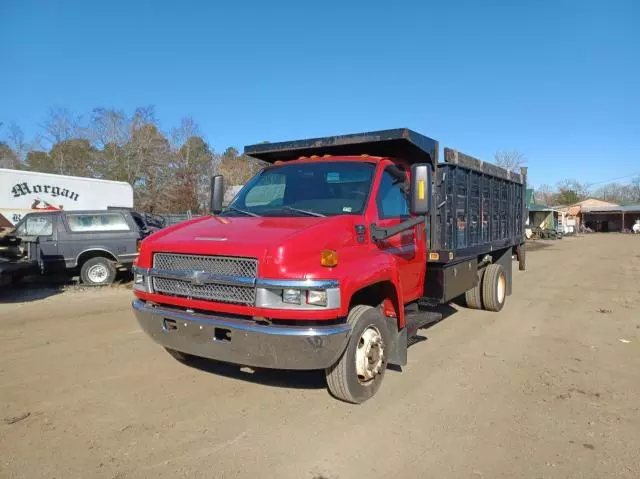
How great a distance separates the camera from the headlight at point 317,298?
3.39 metres

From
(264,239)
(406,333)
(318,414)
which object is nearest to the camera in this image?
(264,239)

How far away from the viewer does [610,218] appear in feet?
221

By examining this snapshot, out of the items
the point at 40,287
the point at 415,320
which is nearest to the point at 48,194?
the point at 40,287

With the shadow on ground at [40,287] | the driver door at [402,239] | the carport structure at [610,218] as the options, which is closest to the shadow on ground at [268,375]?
→ the driver door at [402,239]

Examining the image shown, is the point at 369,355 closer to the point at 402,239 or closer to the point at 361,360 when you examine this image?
the point at 361,360

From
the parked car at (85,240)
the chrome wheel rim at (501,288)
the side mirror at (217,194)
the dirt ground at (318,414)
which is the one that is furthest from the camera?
the parked car at (85,240)

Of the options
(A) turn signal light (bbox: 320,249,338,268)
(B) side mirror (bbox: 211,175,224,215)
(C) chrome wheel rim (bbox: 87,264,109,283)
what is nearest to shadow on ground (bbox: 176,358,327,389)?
(A) turn signal light (bbox: 320,249,338,268)

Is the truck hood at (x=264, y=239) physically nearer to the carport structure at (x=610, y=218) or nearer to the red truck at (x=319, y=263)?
the red truck at (x=319, y=263)

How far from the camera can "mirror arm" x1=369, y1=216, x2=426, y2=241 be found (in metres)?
4.14

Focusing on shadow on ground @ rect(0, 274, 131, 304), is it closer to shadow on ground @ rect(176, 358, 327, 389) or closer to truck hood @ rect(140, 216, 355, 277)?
shadow on ground @ rect(176, 358, 327, 389)

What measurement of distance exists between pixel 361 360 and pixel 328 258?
106 centimetres

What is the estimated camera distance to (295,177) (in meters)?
4.95

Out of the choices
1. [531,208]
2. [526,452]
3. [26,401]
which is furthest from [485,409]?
[531,208]

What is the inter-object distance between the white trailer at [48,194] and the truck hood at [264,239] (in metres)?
12.6
